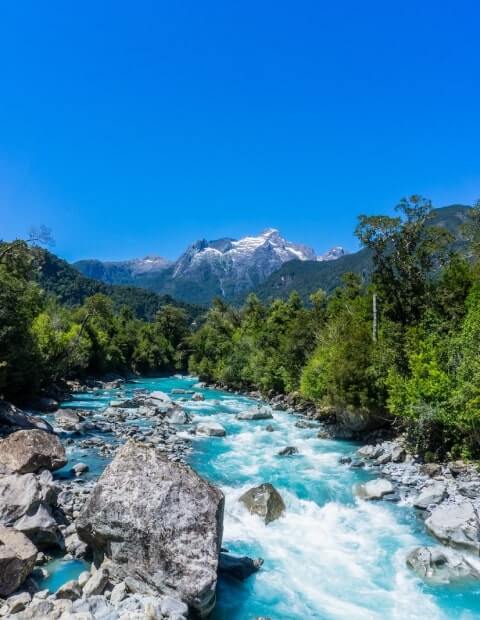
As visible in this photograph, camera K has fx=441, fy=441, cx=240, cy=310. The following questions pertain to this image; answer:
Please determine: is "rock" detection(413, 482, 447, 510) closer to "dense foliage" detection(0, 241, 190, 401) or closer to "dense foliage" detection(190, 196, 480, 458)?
"dense foliage" detection(190, 196, 480, 458)

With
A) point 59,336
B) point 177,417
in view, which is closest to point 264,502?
point 177,417

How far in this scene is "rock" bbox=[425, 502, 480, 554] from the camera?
1405 centimetres

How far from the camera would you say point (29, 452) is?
17609mm

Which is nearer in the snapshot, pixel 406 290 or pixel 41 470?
pixel 41 470

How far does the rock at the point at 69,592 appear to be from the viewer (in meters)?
10.8

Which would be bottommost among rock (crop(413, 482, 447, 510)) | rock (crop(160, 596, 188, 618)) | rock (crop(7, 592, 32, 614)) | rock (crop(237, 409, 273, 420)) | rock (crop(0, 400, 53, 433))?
rock (crop(237, 409, 273, 420))

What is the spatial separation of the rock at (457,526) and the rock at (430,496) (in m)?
1.34

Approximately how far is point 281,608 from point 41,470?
11043 mm

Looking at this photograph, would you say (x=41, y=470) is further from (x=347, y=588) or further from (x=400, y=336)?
(x=400, y=336)

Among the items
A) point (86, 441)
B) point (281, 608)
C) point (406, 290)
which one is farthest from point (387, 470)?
point (86, 441)

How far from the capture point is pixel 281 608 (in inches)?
469

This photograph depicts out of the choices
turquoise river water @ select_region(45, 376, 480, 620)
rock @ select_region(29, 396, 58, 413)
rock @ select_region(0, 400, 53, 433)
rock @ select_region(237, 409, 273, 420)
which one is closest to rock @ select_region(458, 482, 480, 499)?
turquoise river water @ select_region(45, 376, 480, 620)

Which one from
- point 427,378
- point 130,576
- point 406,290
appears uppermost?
point 406,290

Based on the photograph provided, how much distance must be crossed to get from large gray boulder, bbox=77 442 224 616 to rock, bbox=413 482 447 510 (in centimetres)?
961
